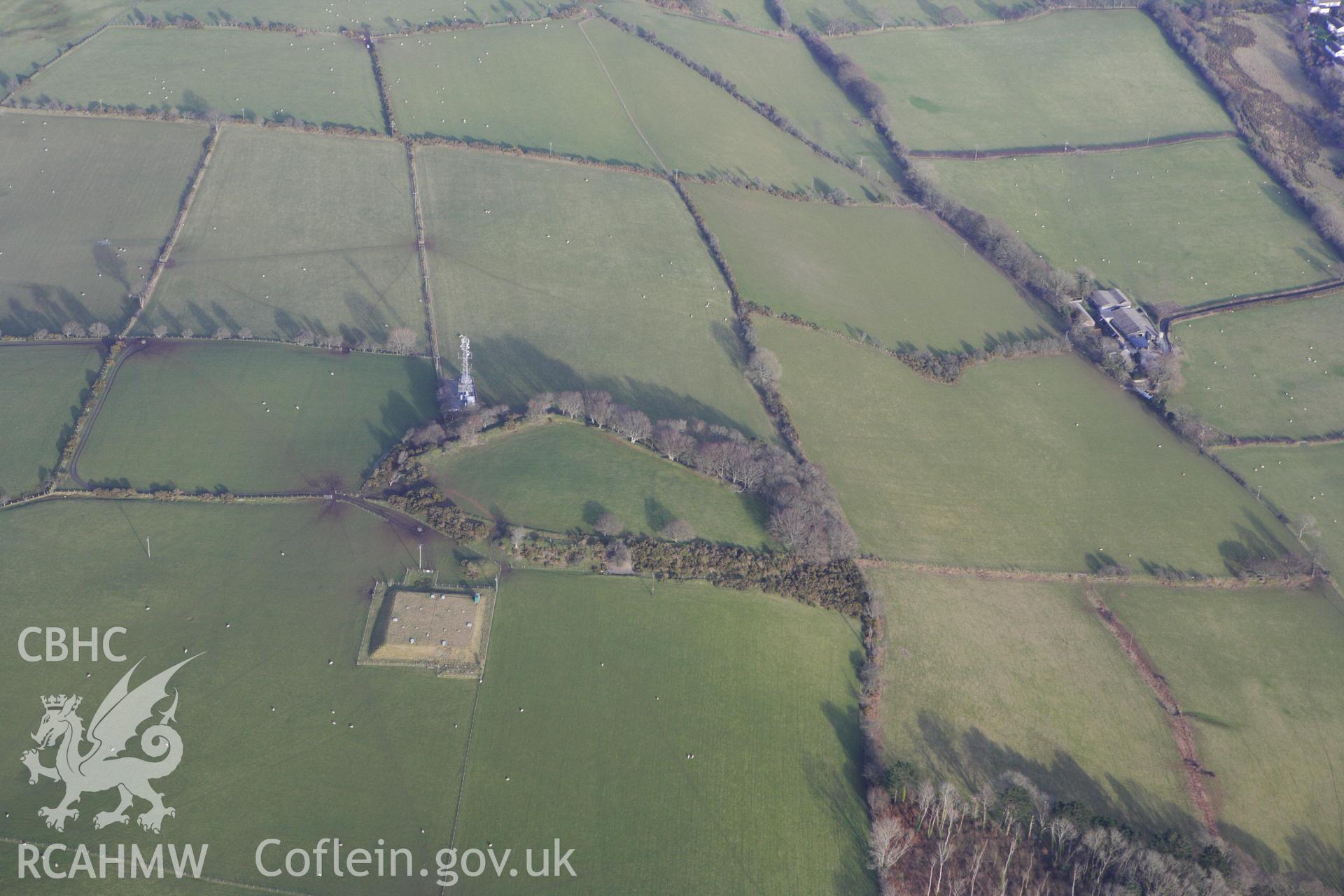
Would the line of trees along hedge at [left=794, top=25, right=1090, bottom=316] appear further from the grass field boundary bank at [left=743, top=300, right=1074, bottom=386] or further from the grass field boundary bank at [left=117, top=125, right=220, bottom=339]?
the grass field boundary bank at [left=117, top=125, right=220, bottom=339]

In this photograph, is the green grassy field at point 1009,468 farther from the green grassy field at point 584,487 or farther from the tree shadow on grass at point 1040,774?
the tree shadow on grass at point 1040,774

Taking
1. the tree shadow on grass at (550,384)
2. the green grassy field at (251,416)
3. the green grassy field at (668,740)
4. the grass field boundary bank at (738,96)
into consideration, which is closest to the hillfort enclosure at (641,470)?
the green grassy field at (668,740)

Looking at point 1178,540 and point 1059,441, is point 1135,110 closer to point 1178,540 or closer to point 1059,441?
point 1059,441

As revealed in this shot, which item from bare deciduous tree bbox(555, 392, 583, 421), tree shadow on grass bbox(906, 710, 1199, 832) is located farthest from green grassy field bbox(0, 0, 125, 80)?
tree shadow on grass bbox(906, 710, 1199, 832)

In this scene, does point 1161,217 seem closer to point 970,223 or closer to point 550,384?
point 970,223

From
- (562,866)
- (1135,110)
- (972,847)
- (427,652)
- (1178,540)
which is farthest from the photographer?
(1135,110)

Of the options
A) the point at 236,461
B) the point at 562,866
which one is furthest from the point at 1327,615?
the point at 236,461
